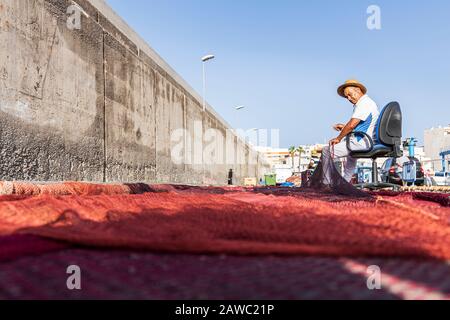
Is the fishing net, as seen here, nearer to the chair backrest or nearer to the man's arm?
the man's arm

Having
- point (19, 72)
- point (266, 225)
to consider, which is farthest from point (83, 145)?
point (266, 225)

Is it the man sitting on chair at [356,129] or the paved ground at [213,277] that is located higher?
the man sitting on chair at [356,129]

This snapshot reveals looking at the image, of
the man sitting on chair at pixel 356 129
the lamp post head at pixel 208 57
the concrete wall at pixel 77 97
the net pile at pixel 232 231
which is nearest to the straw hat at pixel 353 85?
the man sitting on chair at pixel 356 129

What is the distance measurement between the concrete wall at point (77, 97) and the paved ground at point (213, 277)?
2.19 meters

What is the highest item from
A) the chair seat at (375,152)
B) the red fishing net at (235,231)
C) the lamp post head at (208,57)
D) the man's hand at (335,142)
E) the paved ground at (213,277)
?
the lamp post head at (208,57)

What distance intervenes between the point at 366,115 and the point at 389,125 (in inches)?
11.4

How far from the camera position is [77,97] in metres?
3.77

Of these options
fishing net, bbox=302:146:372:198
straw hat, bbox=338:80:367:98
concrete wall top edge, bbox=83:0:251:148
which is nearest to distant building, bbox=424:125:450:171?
concrete wall top edge, bbox=83:0:251:148

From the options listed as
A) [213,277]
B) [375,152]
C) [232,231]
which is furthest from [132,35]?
[213,277]

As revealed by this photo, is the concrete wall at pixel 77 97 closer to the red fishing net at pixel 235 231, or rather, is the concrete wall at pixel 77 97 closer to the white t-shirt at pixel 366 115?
the red fishing net at pixel 235 231

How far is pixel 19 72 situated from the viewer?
9.28 feet

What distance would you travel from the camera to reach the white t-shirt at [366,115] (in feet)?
14.7

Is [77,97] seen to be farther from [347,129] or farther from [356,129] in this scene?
[356,129]
